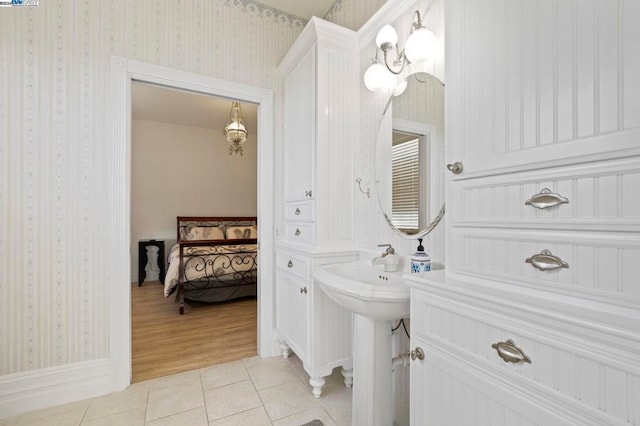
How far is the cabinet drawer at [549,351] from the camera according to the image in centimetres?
56

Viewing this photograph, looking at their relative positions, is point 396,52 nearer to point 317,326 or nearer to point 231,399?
point 317,326

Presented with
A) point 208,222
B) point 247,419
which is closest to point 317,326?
point 247,419

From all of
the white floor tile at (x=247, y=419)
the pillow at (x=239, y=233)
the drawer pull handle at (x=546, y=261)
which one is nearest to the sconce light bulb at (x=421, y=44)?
the drawer pull handle at (x=546, y=261)

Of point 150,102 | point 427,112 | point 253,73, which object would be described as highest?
point 150,102

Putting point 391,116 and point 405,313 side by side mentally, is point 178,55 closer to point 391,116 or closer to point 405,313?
point 391,116

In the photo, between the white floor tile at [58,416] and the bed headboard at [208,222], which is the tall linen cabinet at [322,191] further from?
the bed headboard at [208,222]

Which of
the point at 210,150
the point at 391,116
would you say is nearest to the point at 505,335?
the point at 391,116

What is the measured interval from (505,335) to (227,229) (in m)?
5.34

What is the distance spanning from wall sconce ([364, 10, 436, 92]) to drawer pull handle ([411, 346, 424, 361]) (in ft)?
4.47

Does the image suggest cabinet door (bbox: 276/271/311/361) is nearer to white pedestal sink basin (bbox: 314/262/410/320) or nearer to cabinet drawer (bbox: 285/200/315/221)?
cabinet drawer (bbox: 285/200/315/221)

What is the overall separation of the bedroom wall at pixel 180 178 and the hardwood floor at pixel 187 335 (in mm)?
1761

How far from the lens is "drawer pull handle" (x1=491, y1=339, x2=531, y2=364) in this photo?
2.32 ft

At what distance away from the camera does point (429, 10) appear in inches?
59.0

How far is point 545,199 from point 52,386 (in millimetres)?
2732
